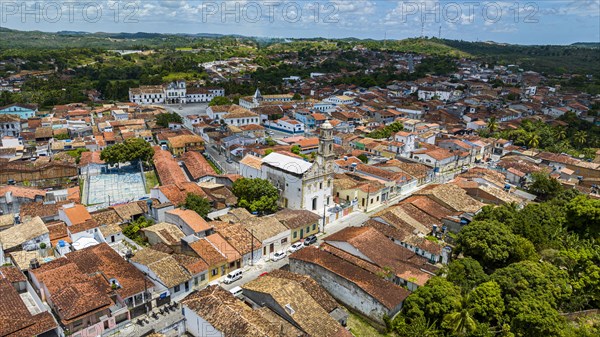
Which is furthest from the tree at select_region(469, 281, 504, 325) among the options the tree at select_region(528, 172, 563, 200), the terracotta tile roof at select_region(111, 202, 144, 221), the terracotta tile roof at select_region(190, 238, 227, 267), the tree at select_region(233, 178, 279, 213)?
the terracotta tile roof at select_region(111, 202, 144, 221)

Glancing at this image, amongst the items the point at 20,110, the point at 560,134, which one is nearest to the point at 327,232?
the point at 560,134

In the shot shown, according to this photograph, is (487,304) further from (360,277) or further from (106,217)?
(106,217)

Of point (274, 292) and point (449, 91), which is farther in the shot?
point (449, 91)

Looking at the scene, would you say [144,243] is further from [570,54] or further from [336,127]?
[570,54]

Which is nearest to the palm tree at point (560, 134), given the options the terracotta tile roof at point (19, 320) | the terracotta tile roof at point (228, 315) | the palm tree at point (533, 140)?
the palm tree at point (533, 140)

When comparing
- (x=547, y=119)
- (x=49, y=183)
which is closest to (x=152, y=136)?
(x=49, y=183)

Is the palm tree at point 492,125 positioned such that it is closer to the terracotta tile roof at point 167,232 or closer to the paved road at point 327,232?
the paved road at point 327,232
